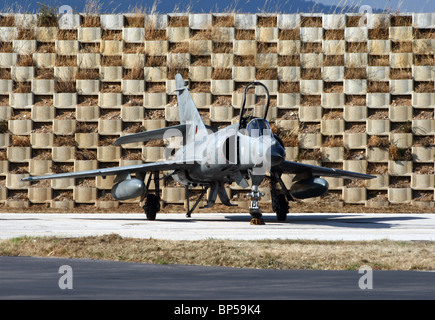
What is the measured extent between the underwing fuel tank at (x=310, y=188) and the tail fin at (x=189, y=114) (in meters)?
3.33

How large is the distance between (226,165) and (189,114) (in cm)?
476

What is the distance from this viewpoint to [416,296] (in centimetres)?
642

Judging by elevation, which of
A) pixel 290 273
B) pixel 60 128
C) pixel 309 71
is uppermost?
pixel 309 71

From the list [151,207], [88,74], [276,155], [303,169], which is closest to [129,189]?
[151,207]

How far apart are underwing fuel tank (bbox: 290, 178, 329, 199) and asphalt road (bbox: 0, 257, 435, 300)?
40.2ft

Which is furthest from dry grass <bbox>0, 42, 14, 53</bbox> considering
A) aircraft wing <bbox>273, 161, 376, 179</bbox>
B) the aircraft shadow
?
aircraft wing <bbox>273, 161, 376, 179</bbox>

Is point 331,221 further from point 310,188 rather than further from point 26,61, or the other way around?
point 26,61

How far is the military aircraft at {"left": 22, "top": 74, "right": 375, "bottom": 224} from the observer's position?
17672 mm

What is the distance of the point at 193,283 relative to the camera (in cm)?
734

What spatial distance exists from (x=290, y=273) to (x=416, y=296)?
2323mm

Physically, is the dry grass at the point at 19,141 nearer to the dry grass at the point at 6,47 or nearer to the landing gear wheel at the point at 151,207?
the dry grass at the point at 6,47

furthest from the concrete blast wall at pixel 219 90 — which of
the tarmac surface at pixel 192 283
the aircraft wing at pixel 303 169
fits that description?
the tarmac surface at pixel 192 283

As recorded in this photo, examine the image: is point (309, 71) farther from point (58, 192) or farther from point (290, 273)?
point (290, 273)
